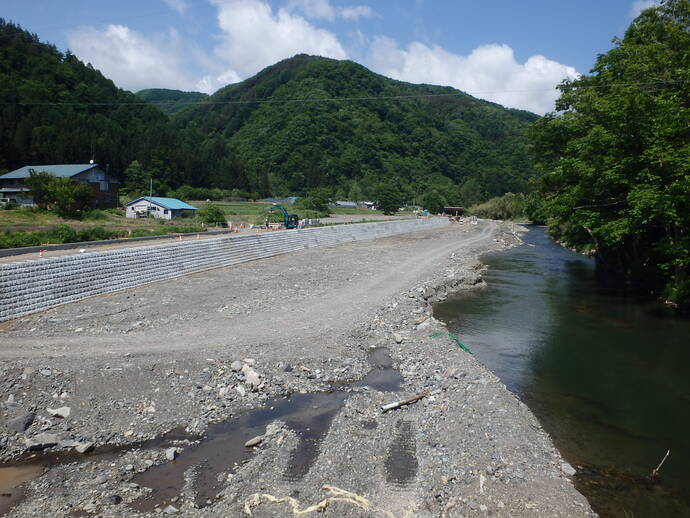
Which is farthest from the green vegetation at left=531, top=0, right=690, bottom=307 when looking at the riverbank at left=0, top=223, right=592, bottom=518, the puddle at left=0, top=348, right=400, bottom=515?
the puddle at left=0, top=348, right=400, bottom=515

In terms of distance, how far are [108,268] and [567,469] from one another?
57.5 feet

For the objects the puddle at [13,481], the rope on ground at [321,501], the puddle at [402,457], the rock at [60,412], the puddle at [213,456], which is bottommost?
the puddle at [13,481]

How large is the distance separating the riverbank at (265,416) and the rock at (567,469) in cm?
3

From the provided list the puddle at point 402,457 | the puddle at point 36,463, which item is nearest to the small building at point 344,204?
the puddle at point 402,457

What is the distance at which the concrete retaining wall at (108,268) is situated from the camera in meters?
15.0

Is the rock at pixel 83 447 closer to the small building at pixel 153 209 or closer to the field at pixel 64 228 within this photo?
the field at pixel 64 228

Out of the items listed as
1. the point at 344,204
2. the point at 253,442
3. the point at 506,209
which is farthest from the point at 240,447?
the point at 344,204

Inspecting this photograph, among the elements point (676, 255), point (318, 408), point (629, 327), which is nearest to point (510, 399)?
point (318, 408)

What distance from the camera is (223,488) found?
7.92m

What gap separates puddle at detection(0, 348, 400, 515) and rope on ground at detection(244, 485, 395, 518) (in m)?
0.69

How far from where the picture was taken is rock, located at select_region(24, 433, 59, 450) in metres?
8.89

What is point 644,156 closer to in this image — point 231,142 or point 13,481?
point 13,481

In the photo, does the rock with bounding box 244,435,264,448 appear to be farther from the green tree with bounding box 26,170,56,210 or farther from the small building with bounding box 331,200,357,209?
the small building with bounding box 331,200,357,209

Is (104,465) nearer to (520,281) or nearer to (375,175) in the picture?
(520,281)
